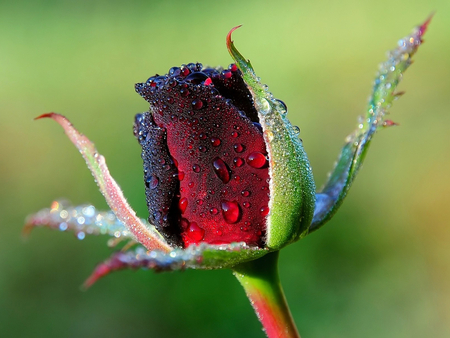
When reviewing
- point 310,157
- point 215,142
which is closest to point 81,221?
point 215,142

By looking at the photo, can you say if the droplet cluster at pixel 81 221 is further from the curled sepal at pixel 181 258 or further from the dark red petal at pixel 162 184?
the curled sepal at pixel 181 258

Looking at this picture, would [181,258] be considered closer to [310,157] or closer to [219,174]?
[219,174]

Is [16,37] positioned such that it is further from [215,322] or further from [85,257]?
[215,322]

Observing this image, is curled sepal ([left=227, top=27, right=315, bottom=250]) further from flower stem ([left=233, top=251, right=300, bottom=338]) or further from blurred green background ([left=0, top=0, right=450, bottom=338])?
blurred green background ([left=0, top=0, right=450, bottom=338])

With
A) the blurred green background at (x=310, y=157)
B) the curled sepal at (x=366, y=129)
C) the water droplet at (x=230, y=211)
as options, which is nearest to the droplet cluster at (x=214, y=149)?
the water droplet at (x=230, y=211)

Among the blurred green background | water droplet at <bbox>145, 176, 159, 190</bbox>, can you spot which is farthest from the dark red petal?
the blurred green background

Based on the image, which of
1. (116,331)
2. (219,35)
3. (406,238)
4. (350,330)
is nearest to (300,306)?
(350,330)

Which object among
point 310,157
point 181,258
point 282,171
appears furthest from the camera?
point 310,157
